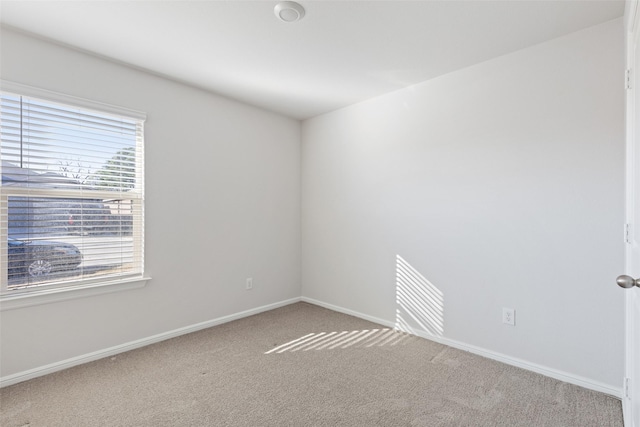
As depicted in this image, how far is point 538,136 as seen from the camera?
232 cm

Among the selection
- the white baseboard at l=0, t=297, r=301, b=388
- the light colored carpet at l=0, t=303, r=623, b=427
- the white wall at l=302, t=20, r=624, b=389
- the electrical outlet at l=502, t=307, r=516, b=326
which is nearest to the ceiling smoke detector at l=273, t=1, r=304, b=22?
the white wall at l=302, t=20, r=624, b=389

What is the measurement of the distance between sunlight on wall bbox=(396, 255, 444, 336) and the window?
7.83 feet

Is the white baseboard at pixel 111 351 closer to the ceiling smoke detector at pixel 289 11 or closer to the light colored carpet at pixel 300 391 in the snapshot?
the light colored carpet at pixel 300 391

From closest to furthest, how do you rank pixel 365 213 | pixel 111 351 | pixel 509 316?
pixel 509 316, pixel 111 351, pixel 365 213

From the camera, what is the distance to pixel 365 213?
346 cm

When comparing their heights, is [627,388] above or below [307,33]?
below

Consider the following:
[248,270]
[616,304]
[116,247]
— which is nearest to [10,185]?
[116,247]

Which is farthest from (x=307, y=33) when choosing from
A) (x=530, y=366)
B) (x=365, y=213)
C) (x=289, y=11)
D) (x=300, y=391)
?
(x=530, y=366)

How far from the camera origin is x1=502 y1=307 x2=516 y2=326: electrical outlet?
2436 millimetres

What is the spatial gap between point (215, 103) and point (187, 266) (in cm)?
165

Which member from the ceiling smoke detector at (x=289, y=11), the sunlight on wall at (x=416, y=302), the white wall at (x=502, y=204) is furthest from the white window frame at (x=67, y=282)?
the sunlight on wall at (x=416, y=302)

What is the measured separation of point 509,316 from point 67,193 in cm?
346

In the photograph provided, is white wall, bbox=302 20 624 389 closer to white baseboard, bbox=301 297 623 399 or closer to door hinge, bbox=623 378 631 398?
white baseboard, bbox=301 297 623 399

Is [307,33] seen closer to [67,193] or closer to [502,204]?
[502,204]
